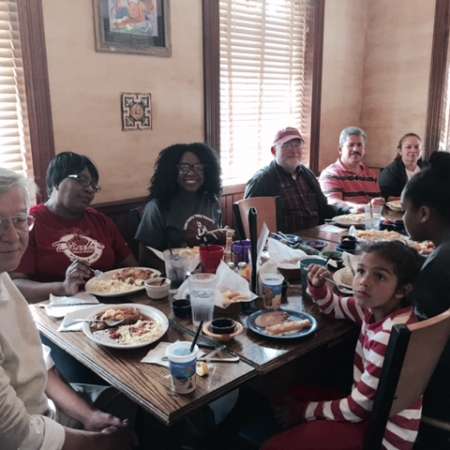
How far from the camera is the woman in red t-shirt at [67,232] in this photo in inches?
76.9

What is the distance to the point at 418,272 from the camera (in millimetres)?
1369

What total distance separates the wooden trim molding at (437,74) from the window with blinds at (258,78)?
3.52 ft

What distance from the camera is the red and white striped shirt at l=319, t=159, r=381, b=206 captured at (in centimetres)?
351

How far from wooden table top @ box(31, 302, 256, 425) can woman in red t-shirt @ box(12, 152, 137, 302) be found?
0.60 m

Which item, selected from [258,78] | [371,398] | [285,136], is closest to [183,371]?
[371,398]

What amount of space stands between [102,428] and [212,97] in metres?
2.37

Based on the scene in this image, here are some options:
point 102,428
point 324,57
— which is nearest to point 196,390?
point 102,428

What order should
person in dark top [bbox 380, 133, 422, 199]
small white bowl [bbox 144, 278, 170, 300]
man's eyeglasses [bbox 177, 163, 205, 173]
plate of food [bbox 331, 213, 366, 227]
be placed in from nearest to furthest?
small white bowl [bbox 144, 278, 170, 300]
man's eyeglasses [bbox 177, 163, 205, 173]
plate of food [bbox 331, 213, 366, 227]
person in dark top [bbox 380, 133, 422, 199]

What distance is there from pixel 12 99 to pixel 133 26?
810mm

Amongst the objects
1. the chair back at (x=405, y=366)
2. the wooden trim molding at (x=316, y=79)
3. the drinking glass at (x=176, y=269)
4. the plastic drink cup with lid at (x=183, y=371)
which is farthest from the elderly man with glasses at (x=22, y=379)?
the wooden trim molding at (x=316, y=79)

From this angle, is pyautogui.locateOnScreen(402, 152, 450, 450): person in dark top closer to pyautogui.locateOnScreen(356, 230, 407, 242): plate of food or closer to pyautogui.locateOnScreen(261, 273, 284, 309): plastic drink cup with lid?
pyautogui.locateOnScreen(261, 273, 284, 309): plastic drink cup with lid

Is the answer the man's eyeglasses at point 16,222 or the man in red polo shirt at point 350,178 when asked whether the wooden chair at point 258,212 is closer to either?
the man in red polo shirt at point 350,178

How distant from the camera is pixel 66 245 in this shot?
2.01 meters

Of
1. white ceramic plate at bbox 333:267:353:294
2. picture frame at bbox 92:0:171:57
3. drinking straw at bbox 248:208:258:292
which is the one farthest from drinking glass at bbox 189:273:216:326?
picture frame at bbox 92:0:171:57
